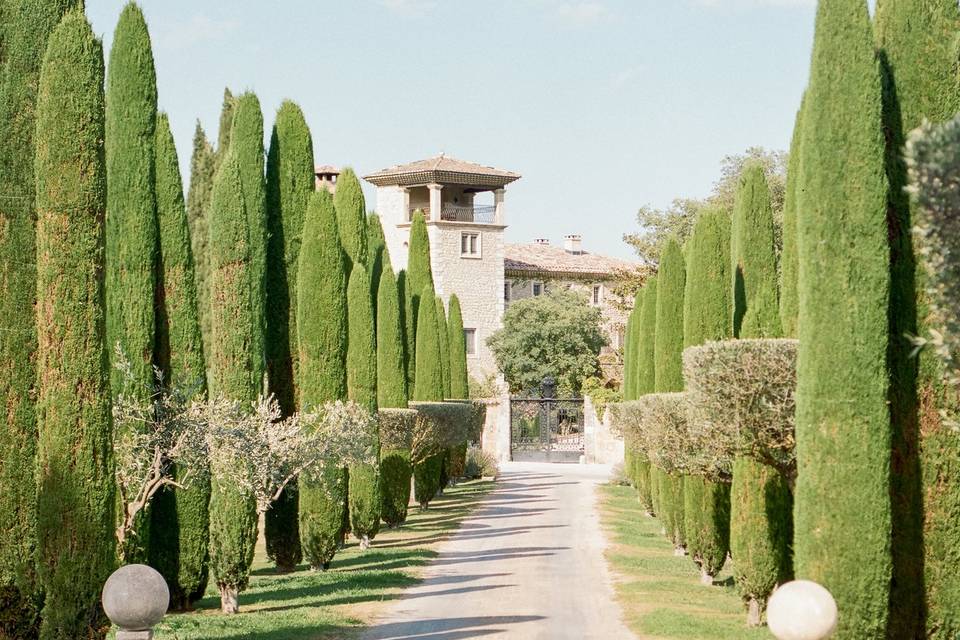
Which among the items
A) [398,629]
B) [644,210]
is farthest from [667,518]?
[644,210]

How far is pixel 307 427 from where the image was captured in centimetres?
2138

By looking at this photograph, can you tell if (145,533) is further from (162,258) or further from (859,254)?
(859,254)

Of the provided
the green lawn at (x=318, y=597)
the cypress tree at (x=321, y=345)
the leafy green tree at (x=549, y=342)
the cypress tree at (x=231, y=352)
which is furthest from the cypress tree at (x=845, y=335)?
the leafy green tree at (x=549, y=342)

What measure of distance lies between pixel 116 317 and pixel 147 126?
2.69 meters

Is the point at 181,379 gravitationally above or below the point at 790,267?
below

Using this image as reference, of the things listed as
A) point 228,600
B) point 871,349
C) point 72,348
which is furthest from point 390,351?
point 871,349

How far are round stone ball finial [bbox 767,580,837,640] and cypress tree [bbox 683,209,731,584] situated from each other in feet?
37.8

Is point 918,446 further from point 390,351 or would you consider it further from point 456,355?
point 456,355

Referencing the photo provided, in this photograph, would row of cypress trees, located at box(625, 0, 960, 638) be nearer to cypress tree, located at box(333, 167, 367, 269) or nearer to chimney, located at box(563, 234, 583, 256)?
cypress tree, located at box(333, 167, 367, 269)

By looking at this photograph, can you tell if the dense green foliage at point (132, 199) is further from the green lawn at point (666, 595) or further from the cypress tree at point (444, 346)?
the cypress tree at point (444, 346)

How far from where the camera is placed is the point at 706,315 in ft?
68.7

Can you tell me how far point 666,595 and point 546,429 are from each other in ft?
147

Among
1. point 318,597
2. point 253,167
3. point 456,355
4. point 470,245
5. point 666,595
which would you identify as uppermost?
point 470,245

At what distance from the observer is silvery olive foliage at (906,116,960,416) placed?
754 cm
